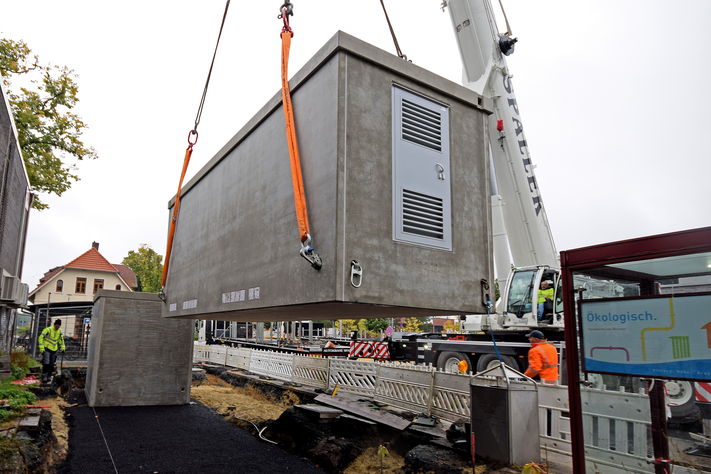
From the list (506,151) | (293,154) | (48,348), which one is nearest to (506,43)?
(506,151)

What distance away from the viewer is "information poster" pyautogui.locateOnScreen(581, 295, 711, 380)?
3.28m

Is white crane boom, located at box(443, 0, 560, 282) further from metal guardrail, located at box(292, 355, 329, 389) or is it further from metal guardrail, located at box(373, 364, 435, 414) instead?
metal guardrail, located at box(292, 355, 329, 389)

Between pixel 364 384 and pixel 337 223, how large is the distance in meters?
7.97

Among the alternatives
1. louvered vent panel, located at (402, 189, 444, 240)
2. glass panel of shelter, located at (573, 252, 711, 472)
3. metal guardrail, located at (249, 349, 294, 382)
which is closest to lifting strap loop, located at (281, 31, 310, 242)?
louvered vent panel, located at (402, 189, 444, 240)

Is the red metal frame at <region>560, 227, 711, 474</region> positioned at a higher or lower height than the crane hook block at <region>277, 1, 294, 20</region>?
lower

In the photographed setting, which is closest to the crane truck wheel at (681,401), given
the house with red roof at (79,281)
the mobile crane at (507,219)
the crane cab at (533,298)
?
the crane cab at (533,298)

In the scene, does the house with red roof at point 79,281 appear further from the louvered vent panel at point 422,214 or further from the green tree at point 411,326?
the louvered vent panel at point 422,214

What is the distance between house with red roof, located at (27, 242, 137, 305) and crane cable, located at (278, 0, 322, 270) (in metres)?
42.3

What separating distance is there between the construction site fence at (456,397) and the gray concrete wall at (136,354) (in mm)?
3756

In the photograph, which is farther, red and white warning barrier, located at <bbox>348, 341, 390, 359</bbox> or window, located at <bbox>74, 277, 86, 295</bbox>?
window, located at <bbox>74, 277, 86, 295</bbox>

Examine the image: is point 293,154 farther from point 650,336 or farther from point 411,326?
point 411,326

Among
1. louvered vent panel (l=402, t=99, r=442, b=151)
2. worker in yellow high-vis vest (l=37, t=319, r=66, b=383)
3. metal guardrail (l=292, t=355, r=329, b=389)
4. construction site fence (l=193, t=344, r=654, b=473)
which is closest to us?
construction site fence (l=193, t=344, r=654, b=473)

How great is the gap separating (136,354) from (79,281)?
38.8 m

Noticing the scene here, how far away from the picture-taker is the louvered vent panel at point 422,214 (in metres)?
4.23
